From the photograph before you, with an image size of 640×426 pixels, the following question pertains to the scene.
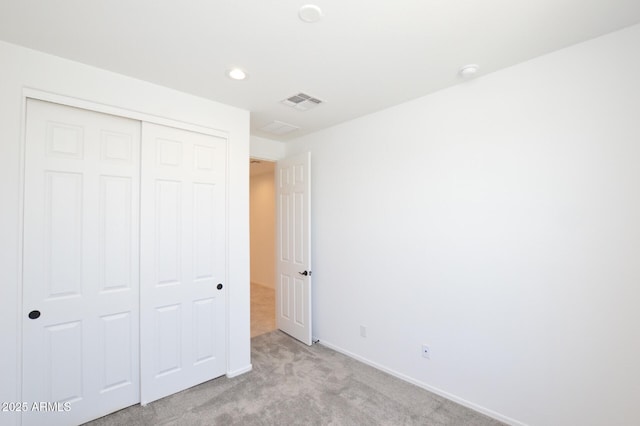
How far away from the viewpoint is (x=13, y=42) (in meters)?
1.84

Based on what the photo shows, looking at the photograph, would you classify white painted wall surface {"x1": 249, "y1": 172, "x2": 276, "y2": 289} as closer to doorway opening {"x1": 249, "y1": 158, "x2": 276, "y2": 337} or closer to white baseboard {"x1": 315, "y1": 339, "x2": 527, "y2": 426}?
doorway opening {"x1": 249, "y1": 158, "x2": 276, "y2": 337}

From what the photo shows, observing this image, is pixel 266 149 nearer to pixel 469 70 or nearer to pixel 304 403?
pixel 469 70

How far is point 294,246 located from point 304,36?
2.52 m

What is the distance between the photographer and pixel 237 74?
2238 millimetres

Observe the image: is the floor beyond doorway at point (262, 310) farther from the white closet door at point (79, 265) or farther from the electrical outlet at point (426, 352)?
the electrical outlet at point (426, 352)

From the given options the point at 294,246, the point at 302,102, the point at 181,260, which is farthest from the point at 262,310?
the point at 302,102

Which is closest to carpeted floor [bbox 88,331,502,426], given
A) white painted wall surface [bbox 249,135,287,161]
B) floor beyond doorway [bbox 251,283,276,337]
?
floor beyond doorway [bbox 251,283,276,337]

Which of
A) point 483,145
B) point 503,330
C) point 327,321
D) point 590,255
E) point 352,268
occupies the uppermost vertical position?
point 483,145

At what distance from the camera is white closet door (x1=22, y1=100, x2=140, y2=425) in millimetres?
1968

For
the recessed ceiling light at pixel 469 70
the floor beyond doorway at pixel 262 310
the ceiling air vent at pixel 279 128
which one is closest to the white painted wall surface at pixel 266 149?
the ceiling air vent at pixel 279 128

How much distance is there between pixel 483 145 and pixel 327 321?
2.59m

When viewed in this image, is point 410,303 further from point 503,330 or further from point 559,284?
point 559,284

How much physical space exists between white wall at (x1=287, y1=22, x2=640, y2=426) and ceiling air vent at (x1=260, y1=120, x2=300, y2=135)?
2.95 ft

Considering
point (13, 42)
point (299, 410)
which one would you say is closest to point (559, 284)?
point (299, 410)
